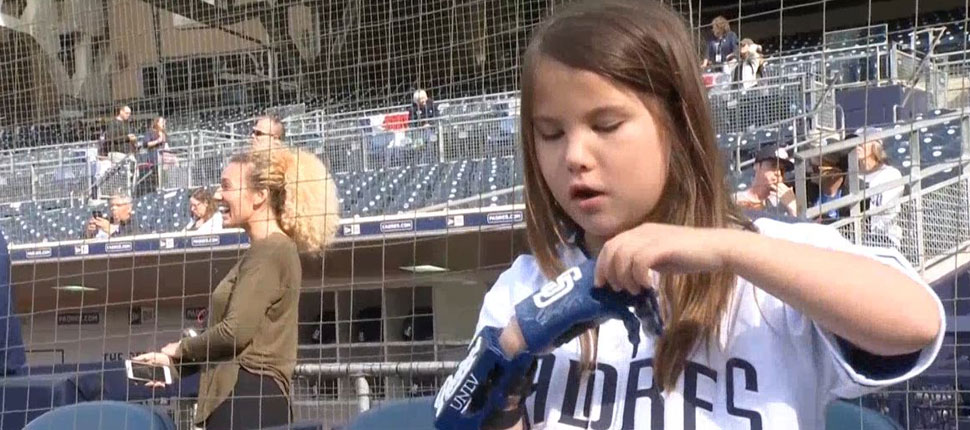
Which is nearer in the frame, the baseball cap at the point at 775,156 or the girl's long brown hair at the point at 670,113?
the girl's long brown hair at the point at 670,113

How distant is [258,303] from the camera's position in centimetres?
264

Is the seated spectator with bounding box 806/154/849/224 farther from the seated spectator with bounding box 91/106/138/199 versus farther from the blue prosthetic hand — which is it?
the blue prosthetic hand

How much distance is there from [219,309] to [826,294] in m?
2.27

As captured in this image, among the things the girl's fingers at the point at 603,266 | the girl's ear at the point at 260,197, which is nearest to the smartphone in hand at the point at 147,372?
the girl's ear at the point at 260,197

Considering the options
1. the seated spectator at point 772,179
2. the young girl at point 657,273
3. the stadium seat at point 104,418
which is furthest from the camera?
the seated spectator at point 772,179

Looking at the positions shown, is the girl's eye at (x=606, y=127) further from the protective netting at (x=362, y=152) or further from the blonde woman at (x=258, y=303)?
the protective netting at (x=362, y=152)

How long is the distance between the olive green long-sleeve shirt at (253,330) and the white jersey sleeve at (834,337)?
6.36 feet

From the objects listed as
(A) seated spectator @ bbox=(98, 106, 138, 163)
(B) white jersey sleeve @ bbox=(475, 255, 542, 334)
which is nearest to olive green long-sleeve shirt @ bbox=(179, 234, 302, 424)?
(B) white jersey sleeve @ bbox=(475, 255, 542, 334)

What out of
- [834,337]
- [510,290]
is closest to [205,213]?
[510,290]

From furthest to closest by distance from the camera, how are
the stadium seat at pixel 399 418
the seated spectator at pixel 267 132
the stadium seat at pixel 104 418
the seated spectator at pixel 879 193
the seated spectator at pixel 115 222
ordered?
the seated spectator at pixel 115 222 < the seated spectator at pixel 879 193 < the seated spectator at pixel 267 132 < the stadium seat at pixel 104 418 < the stadium seat at pixel 399 418

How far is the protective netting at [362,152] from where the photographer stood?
4.21 meters

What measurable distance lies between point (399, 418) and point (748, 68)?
14.6 ft

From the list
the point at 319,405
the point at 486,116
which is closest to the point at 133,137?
the point at 486,116

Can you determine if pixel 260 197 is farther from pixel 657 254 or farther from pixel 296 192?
pixel 657 254
